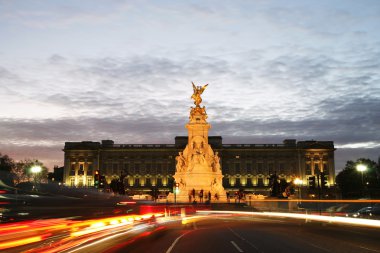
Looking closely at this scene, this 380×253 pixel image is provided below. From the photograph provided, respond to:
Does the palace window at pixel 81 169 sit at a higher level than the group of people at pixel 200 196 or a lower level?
higher

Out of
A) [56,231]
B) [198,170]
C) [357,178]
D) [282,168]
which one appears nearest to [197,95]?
[198,170]

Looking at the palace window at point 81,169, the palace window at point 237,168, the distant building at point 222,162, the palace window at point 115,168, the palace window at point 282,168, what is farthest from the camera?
the palace window at point 237,168

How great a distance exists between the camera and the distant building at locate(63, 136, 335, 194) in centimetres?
17425

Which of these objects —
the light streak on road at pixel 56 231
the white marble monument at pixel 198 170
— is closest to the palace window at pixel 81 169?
the white marble monument at pixel 198 170

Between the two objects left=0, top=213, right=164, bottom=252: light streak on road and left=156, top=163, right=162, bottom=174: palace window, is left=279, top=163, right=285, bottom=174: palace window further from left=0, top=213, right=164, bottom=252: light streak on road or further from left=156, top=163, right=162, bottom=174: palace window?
left=0, top=213, right=164, bottom=252: light streak on road

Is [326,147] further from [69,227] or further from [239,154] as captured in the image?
[69,227]

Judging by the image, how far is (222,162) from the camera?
17500cm

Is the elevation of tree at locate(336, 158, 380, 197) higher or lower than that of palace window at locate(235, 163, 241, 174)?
lower

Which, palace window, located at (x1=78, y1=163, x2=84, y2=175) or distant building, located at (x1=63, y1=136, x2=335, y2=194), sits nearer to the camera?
palace window, located at (x1=78, y1=163, x2=84, y2=175)

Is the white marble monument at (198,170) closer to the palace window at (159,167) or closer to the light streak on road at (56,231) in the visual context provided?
the light streak on road at (56,231)

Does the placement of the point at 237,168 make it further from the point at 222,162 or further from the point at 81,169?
the point at 81,169

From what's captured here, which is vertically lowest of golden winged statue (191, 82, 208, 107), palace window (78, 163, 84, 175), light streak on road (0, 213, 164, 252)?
Answer: light streak on road (0, 213, 164, 252)

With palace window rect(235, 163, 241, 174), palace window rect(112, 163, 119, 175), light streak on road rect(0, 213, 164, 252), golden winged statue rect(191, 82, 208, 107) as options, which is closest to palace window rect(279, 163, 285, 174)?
palace window rect(235, 163, 241, 174)

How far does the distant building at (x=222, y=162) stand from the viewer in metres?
174
